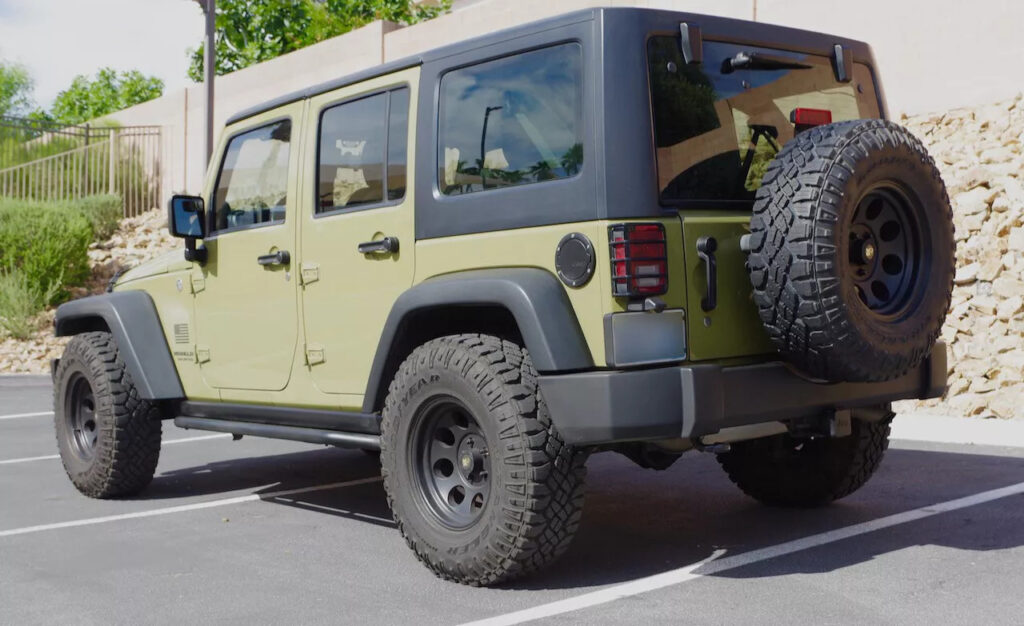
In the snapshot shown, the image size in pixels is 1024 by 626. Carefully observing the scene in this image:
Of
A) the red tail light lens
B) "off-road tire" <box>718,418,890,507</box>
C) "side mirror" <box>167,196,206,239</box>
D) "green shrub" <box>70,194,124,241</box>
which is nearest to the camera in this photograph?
the red tail light lens

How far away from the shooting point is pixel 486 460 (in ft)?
14.6

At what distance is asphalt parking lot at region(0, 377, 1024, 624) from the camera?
13.6ft

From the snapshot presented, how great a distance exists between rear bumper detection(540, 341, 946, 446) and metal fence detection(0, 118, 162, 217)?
21.9 metres

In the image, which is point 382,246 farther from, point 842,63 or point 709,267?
point 842,63

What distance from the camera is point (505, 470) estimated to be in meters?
4.24

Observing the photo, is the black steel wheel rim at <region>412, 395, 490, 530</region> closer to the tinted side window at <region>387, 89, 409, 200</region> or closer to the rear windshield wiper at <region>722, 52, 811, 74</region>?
the tinted side window at <region>387, 89, 409, 200</region>

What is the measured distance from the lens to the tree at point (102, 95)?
63062 mm

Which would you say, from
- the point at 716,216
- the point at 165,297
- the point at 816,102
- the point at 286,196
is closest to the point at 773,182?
the point at 716,216

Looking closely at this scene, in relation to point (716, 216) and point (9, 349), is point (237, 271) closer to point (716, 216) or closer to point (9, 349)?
point (716, 216)

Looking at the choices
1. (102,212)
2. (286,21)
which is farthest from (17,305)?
(286,21)

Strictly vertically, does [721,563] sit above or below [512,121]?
below

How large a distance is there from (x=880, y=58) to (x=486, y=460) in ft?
33.0

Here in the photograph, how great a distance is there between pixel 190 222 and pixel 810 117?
3257mm

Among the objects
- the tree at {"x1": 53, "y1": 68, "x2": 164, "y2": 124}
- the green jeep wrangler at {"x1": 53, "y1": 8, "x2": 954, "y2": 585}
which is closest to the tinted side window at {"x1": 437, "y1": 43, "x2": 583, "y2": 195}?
the green jeep wrangler at {"x1": 53, "y1": 8, "x2": 954, "y2": 585}
